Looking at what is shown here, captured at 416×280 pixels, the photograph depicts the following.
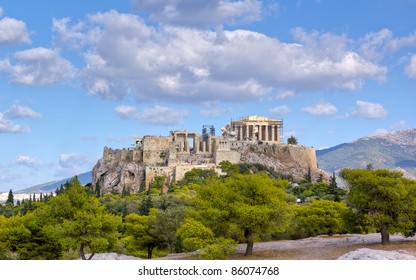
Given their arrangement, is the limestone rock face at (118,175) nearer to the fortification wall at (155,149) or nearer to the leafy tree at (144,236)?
the fortification wall at (155,149)

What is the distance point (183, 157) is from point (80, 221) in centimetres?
7543

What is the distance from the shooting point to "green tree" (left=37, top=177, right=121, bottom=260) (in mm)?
41062

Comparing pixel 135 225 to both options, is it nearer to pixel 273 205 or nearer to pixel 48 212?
pixel 48 212

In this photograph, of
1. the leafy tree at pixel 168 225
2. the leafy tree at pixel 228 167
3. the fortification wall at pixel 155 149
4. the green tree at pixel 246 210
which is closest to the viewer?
the green tree at pixel 246 210

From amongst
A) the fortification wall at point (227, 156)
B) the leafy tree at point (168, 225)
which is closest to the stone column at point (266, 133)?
the fortification wall at point (227, 156)

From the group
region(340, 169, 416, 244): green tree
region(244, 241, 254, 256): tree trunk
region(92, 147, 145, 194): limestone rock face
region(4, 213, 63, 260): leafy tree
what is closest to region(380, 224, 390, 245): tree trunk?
region(340, 169, 416, 244): green tree

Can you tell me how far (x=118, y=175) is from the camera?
114875 mm

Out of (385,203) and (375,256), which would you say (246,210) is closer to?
(385,203)

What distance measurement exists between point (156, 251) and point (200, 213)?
2156 cm

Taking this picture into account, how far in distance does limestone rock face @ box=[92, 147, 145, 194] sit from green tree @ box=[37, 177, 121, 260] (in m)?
62.9

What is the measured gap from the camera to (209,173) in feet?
337

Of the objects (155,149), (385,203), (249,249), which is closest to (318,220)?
(385,203)

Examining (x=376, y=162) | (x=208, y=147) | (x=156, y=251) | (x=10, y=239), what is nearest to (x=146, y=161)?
(x=208, y=147)

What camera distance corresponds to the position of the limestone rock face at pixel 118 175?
111m
